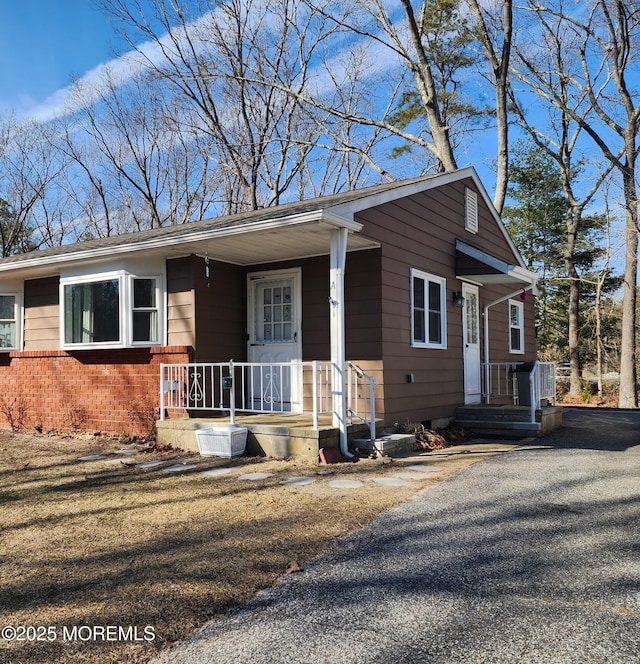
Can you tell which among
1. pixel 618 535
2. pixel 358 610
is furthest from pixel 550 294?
pixel 358 610

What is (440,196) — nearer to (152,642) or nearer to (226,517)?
(226,517)

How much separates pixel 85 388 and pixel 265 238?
4064 millimetres

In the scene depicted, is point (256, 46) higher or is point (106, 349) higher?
point (256, 46)

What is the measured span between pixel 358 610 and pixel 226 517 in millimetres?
1879

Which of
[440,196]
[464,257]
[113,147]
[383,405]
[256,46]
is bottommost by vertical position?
[383,405]

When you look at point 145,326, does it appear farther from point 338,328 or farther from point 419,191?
point 419,191

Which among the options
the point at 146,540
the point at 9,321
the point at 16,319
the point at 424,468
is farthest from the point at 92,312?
the point at 146,540

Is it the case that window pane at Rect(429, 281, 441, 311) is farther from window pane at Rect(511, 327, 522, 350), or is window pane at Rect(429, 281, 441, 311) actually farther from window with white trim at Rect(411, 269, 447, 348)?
window pane at Rect(511, 327, 522, 350)

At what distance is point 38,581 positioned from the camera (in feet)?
10.8

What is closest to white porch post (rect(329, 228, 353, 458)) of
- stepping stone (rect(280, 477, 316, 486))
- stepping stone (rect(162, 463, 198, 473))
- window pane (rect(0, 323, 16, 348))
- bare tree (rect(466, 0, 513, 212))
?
stepping stone (rect(280, 477, 316, 486))

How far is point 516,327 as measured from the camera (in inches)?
499

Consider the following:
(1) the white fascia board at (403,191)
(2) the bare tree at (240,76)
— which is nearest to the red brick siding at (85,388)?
(1) the white fascia board at (403,191)

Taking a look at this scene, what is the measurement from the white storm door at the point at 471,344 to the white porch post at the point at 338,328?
387 cm

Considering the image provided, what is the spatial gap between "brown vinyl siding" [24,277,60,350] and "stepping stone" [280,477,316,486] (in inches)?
232
